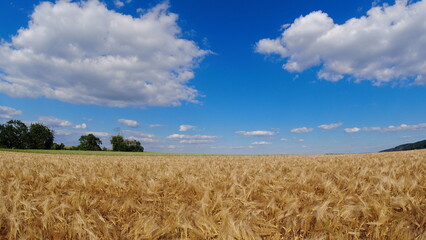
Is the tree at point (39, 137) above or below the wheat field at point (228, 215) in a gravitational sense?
above

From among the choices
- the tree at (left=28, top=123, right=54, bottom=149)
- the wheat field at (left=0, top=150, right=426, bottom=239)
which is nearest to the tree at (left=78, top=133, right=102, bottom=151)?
the tree at (left=28, top=123, right=54, bottom=149)

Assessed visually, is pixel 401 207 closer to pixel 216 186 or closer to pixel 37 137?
pixel 216 186

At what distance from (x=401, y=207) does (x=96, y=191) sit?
3.96 meters

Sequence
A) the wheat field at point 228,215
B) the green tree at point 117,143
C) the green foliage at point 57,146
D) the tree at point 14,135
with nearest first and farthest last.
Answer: the wheat field at point 228,215 < the tree at point 14,135 < the green foliage at point 57,146 < the green tree at point 117,143

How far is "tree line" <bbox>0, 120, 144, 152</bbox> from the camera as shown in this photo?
3051 inches

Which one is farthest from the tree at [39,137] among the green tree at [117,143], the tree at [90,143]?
the green tree at [117,143]

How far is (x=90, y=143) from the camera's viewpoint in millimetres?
90062

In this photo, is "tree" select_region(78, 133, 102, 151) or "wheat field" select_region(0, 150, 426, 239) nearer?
"wheat field" select_region(0, 150, 426, 239)

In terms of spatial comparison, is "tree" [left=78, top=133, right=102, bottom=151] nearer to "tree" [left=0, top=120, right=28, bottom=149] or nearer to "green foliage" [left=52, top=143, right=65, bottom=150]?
"green foliage" [left=52, top=143, right=65, bottom=150]

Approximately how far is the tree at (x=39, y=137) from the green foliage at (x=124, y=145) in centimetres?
2086

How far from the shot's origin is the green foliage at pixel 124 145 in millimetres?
89812

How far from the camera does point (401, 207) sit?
2502 mm

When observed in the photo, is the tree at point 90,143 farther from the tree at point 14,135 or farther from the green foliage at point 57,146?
the tree at point 14,135

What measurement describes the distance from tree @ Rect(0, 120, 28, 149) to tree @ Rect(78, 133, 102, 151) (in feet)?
55.0
